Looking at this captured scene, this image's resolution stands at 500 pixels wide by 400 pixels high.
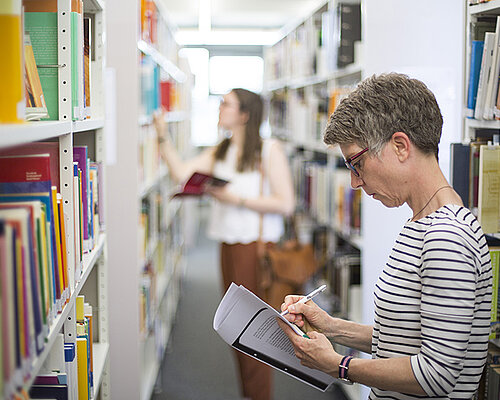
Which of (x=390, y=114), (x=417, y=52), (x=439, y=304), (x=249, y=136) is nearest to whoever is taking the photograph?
(x=439, y=304)

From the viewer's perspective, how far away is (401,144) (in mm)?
1420

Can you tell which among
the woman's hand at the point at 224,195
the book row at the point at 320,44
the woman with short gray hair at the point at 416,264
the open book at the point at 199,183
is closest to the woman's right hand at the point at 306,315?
the woman with short gray hair at the point at 416,264

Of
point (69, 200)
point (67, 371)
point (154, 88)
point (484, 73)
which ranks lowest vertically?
point (67, 371)

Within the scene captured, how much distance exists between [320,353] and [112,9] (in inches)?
74.3

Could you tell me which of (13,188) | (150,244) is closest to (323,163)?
(150,244)

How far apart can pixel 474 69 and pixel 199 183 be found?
1.58 metres

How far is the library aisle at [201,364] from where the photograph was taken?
11.9 ft

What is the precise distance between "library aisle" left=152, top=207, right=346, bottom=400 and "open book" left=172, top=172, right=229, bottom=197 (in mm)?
1152

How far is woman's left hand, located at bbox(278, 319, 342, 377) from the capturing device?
1.49 m

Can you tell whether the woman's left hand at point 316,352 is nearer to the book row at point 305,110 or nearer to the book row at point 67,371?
the book row at point 67,371

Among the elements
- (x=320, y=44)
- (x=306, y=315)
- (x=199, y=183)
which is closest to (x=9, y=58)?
(x=306, y=315)

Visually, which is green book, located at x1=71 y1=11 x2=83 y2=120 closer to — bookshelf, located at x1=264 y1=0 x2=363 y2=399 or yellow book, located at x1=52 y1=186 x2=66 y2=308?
yellow book, located at x1=52 y1=186 x2=66 y2=308

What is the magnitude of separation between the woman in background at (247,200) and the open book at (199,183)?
6 cm

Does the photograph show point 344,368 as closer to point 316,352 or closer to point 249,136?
point 316,352
